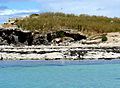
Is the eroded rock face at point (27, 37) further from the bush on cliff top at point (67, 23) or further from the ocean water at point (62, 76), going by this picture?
the ocean water at point (62, 76)

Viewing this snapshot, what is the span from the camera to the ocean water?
26138mm

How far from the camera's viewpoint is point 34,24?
6347cm

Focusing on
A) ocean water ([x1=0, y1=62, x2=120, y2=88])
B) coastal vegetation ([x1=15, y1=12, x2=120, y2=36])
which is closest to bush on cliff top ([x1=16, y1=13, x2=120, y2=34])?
coastal vegetation ([x1=15, y1=12, x2=120, y2=36])

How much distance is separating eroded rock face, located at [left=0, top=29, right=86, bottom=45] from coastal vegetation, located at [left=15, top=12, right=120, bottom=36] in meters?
2.70

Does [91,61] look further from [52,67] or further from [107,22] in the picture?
[107,22]

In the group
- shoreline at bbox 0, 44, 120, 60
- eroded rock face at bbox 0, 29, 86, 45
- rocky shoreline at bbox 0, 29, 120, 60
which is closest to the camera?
shoreline at bbox 0, 44, 120, 60

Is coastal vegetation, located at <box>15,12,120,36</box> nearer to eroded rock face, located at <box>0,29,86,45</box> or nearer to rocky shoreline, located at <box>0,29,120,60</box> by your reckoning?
eroded rock face, located at <box>0,29,86,45</box>

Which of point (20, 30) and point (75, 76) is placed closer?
point (75, 76)

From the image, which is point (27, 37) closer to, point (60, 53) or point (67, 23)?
point (67, 23)

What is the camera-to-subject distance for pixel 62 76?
102 feet

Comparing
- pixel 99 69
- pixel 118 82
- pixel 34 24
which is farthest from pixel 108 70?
pixel 34 24

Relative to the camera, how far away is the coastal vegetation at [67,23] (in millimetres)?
62688

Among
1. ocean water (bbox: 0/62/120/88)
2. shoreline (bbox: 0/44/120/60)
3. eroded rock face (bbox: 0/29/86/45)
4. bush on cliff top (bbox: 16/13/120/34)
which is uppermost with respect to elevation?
bush on cliff top (bbox: 16/13/120/34)

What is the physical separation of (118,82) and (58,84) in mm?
3815
